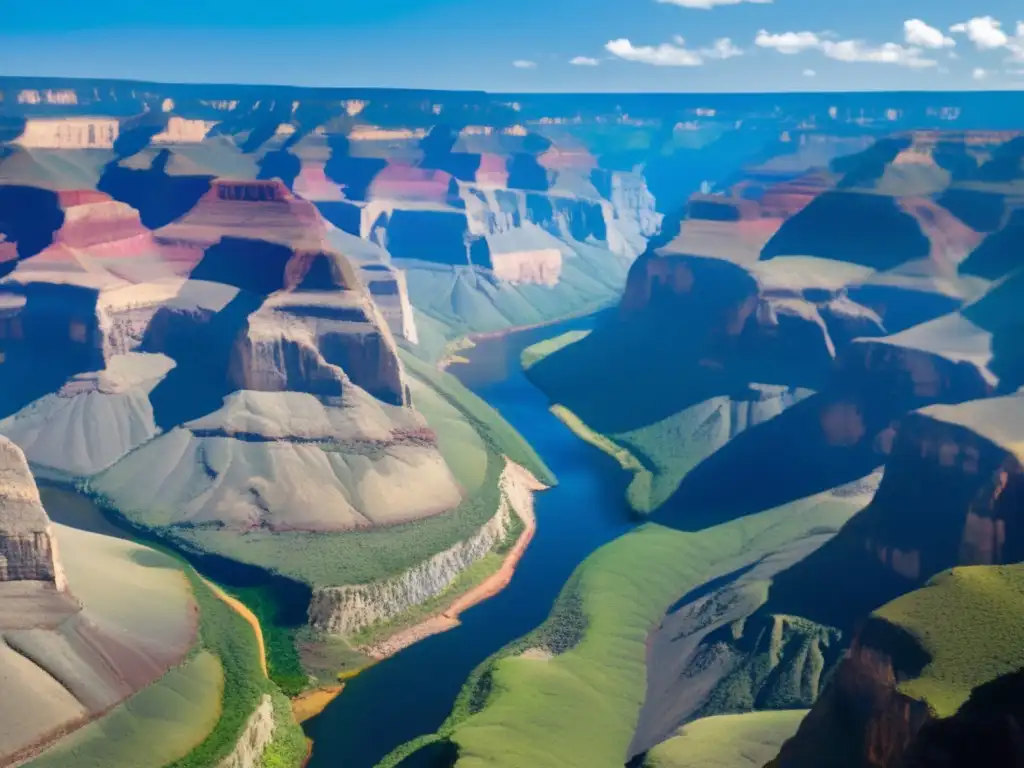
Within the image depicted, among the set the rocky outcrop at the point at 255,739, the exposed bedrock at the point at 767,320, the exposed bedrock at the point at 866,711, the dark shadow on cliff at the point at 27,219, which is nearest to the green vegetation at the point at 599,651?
the rocky outcrop at the point at 255,739

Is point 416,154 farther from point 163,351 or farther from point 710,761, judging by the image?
point 710,761

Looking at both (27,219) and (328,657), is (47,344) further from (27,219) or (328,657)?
(328,657)

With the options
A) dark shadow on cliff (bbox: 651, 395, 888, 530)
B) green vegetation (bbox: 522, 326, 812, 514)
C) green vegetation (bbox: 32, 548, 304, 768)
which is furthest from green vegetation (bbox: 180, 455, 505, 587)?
green vegetation (bbox: 522, 326, 812, 514)

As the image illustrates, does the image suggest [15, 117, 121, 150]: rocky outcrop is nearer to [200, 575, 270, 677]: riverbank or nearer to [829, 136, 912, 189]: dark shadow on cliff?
[829, 136, 912, 189]: dark shadow on cliff

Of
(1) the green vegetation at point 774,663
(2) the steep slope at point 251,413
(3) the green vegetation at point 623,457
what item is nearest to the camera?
(1) the green vegetation at point 774,663

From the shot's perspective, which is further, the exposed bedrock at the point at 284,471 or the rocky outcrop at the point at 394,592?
the exposed bedrock at the point at 284,471

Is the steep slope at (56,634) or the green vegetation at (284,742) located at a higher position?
the steep slope at (56,634)

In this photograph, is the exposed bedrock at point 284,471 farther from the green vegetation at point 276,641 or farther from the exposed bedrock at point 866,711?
the exposed bedrock at point 866,711

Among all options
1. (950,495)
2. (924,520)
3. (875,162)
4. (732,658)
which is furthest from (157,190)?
(950,495)
